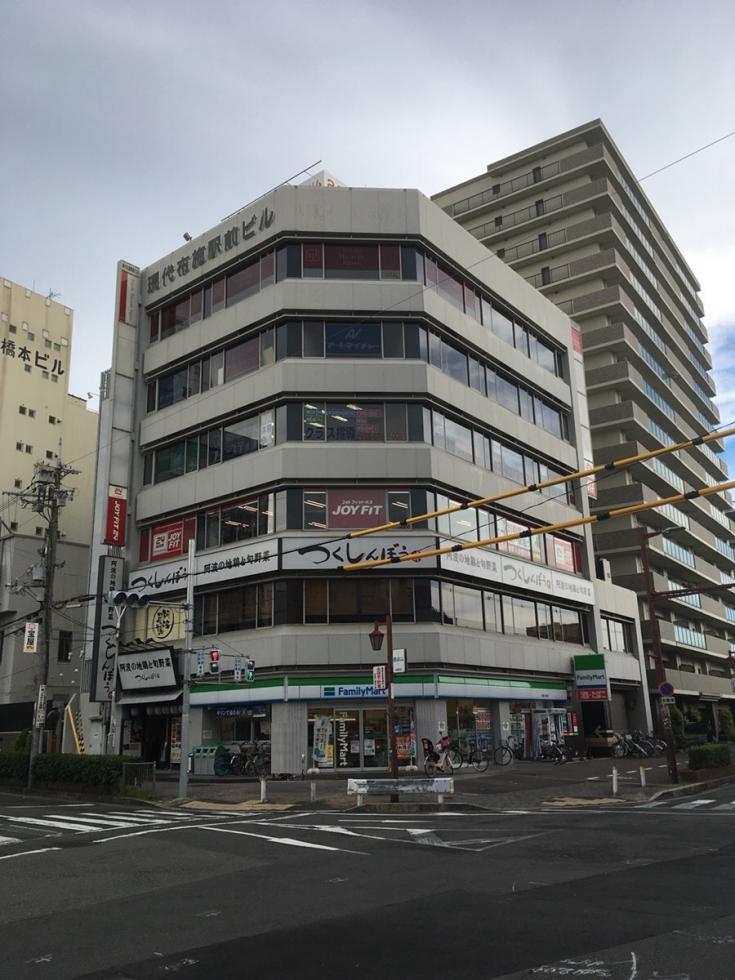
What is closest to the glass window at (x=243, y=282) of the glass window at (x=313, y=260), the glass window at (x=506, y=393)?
Result: the glass window at (x=313, y=260)

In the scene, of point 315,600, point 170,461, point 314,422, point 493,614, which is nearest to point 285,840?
point 315,600

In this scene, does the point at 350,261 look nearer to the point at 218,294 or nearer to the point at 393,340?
the point at 393,340

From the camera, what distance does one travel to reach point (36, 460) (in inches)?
2657

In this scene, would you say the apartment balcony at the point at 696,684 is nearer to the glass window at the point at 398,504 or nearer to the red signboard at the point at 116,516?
the glass window at the point at 398,504

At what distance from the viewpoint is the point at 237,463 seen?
1475 inches

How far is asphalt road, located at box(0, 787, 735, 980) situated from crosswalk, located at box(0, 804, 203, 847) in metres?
0.51

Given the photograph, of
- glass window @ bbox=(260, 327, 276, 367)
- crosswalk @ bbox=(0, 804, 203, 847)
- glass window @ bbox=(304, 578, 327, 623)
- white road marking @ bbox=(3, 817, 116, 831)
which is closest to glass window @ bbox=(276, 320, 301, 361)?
glass window @ bbox=(260, 327, 276, 367)

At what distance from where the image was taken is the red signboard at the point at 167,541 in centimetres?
3956

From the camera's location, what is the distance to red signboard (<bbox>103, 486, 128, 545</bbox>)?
40.1m

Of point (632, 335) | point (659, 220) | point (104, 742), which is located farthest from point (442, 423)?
point (659, 220)

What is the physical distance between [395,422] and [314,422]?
368 cm

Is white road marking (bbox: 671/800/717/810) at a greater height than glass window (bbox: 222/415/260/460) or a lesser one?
lesser

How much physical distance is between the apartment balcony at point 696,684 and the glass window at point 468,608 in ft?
75.2

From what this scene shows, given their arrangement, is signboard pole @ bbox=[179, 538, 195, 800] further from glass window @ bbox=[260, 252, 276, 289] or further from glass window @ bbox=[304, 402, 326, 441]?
glass window @ bbox=[260, 252, 276, 289]
